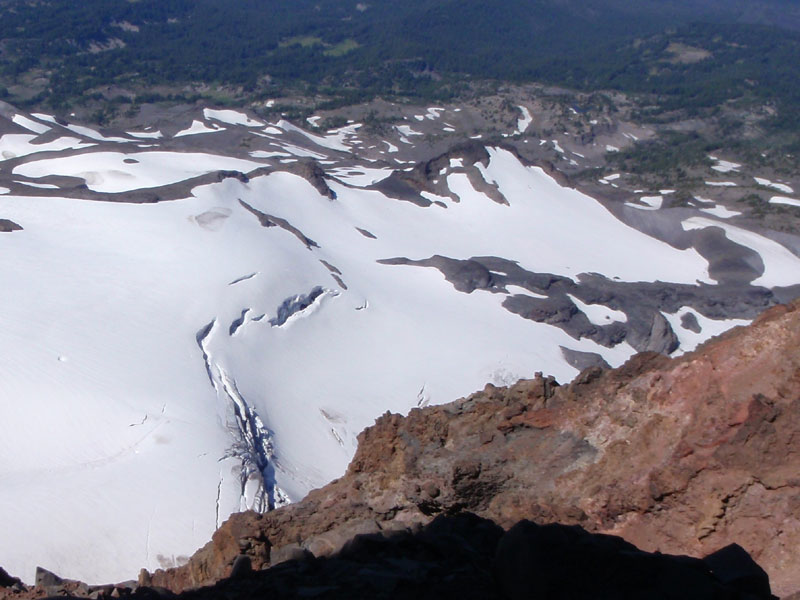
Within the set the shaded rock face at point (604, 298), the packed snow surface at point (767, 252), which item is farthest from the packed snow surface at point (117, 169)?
the packed snow surface at point (767, 252)

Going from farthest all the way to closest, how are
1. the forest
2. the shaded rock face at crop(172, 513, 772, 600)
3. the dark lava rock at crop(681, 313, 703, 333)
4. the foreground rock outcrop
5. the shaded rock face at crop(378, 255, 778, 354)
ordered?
1. the forest
2. the dark lava rock at crop(681, 313, 703, 333)
3. the shaded rock face at crop(378, 255, 778, 354)
4. the foreground rock outcrop
5. the shaded rock face at crop(172, 513, 772, 600)

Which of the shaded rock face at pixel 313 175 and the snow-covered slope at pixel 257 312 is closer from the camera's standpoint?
the snow-covered slope at pixel 257 312

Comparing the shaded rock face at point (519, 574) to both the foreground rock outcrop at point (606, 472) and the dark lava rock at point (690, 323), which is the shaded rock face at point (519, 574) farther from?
the dark lava rock at point (690, 323)

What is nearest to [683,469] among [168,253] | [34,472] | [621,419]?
[621,419]

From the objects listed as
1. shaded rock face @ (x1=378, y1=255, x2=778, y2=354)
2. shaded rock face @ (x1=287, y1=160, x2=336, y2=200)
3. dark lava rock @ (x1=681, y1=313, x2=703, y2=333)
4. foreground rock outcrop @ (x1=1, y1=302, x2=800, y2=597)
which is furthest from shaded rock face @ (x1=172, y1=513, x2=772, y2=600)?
shaded rock face @ (x1=287, y1=160, x2=336, y2=200)

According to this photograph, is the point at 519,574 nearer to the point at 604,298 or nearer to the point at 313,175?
the point at 604,298

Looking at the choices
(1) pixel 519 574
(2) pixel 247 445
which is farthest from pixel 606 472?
(2) pixel 247 445

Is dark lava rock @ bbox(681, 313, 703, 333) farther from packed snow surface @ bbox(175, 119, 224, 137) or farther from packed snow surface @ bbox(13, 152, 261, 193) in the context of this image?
packed snow surface @ bbox(175, 119, 224, 137)
